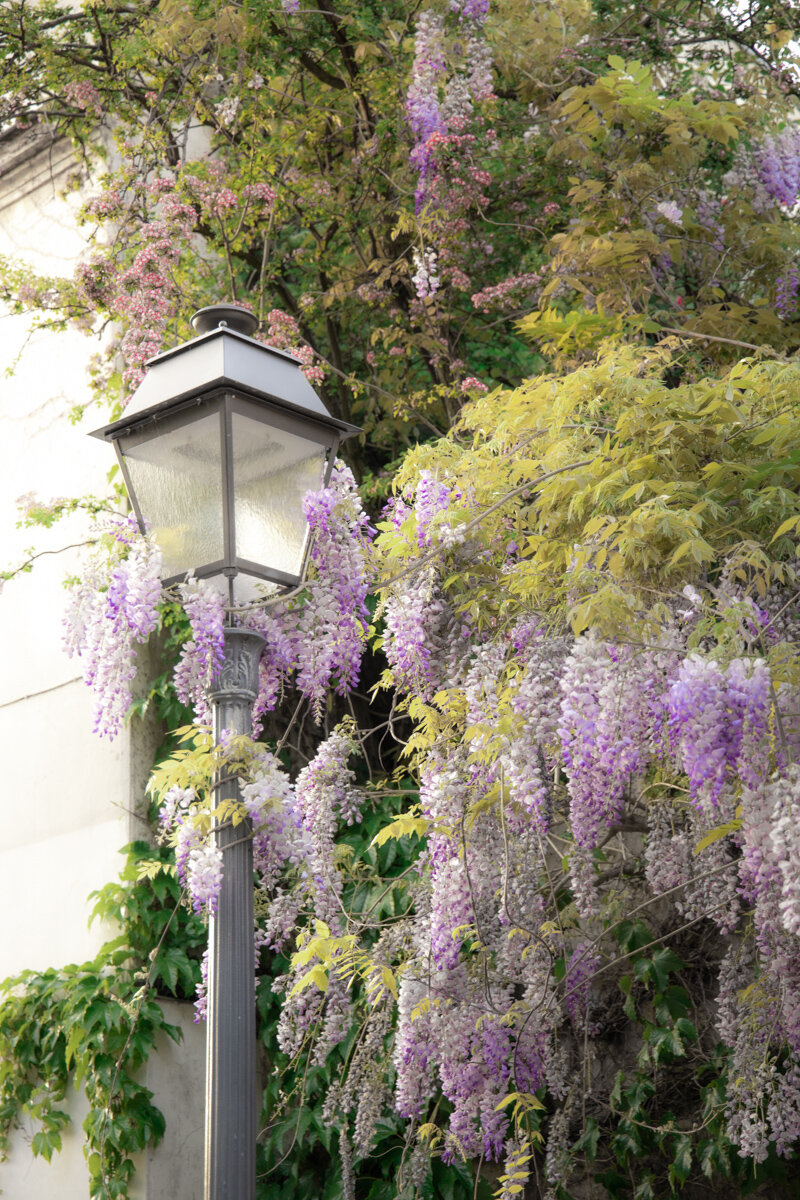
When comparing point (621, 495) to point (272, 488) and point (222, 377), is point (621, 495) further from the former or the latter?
point (222, 377)

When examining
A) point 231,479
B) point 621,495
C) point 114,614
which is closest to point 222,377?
point 231,479

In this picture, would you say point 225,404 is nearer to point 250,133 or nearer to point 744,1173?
point 744,1173

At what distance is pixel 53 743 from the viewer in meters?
6.42

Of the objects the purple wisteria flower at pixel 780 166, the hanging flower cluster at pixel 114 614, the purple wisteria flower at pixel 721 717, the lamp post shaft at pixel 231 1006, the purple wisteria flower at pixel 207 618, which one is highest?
the purple wisteria flower at pixel 780 166

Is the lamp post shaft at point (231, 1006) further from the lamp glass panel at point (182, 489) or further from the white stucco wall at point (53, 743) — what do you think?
the white stucco wall at point (53, 743)

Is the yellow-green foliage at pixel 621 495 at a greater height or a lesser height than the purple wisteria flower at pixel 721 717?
greater

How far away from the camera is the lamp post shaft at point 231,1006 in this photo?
253 cm

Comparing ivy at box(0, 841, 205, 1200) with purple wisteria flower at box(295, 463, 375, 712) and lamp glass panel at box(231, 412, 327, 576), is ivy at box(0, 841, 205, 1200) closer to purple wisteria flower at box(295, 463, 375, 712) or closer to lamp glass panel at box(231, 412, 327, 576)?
purple wisteria flower at box(295, 463, 375, 712)

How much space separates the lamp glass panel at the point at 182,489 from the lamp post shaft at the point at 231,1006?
0.97 ft

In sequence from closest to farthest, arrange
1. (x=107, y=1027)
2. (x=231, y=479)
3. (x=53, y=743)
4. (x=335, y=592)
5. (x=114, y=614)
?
1. (x=231, y=479)
2. (x=114, y=614)
3. (x=335, y=592)
4. (x=107, y=1027)
5. (x=53, y=743)

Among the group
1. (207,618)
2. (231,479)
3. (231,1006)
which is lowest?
(231,1006)

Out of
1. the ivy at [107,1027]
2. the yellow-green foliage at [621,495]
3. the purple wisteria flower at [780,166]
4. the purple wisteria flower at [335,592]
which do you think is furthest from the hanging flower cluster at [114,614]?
the purple wisteria flower at [780,166]

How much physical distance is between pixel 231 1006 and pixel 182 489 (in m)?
1.20

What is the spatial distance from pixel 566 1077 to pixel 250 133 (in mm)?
4769
